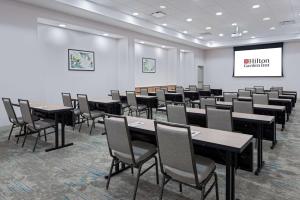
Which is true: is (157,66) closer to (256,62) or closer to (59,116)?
(256,62)

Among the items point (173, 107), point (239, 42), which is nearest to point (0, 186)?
point (173, 107)

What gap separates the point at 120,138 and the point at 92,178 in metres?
0.98

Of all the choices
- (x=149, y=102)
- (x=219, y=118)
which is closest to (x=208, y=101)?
(x=219, y=118)

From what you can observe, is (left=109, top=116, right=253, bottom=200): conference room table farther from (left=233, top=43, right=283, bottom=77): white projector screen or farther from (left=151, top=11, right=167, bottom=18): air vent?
(left=233, top=43, right=283, bottom=77): white projector screen

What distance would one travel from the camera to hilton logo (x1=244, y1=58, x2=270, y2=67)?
1315 cm

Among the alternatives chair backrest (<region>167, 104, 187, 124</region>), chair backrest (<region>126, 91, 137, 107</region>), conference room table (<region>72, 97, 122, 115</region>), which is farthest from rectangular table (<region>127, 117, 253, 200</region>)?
chair backrest (<region>126, 91, 137, 107</region>)

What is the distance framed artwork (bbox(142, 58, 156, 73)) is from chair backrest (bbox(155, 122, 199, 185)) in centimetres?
984

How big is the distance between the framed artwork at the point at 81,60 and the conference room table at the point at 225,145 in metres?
6.13

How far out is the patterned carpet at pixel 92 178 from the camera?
250 centimetres

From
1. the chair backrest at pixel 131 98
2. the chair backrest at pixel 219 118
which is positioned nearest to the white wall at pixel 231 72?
the chair backrest at pixel 131 98

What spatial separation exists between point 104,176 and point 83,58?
21.4 ft

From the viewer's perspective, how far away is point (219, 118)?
3.12 m

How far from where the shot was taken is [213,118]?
10.5ft

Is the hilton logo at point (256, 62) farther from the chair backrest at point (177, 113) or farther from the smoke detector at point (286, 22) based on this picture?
the chair backrest at point (177, 113)
